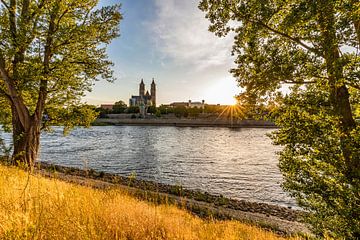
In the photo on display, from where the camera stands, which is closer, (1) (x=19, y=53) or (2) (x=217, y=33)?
(2) (x=217, y=33)

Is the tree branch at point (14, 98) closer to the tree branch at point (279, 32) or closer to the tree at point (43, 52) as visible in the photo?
the tree at point (43, 52)

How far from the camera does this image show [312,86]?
6.03 metres

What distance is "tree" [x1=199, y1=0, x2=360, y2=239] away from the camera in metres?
4.93

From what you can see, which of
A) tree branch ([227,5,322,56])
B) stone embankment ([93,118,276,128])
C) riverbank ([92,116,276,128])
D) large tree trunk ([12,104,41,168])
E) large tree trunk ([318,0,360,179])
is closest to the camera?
A: large tree trunk ([318,0,360,179])

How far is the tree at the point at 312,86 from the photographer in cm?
493

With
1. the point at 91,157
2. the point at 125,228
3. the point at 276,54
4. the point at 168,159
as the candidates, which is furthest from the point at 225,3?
the point at 91,157

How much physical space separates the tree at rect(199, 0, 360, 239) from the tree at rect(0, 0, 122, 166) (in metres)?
7.61

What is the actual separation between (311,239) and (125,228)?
15.3ft

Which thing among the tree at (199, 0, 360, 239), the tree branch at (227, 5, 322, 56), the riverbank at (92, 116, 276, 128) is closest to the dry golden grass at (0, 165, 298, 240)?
the tree at (199, 0, 360, 239)

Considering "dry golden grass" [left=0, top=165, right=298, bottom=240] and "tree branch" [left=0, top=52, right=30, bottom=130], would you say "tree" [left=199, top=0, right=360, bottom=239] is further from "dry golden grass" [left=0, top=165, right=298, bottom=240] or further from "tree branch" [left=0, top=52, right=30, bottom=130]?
"tree branch" [left=0, top=52, right=30, bottom=130]

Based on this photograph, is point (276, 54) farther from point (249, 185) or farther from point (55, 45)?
point (249, 185)

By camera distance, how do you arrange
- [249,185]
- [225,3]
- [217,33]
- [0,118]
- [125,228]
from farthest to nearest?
[249,185] < [0,118] < [217,33] < [225,3] < [125,228]

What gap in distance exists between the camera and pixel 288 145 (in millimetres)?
6008

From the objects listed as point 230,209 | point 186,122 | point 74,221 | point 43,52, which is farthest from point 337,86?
point 186,122
